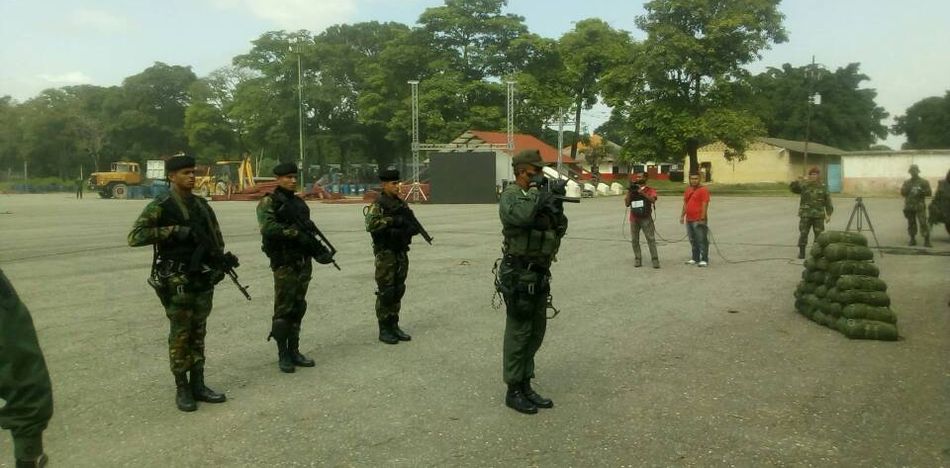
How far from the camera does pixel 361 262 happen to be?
42.4 feet

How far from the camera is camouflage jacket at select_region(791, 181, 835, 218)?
12789 millimetres

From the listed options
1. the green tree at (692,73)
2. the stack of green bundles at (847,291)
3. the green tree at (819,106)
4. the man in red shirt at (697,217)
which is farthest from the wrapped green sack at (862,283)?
the green tree at (819,106)

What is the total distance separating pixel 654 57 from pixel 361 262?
33.9 meters

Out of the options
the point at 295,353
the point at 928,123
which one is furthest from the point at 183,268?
the point at 928,123

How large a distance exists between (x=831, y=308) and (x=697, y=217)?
499cm

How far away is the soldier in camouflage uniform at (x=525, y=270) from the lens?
4.86 m

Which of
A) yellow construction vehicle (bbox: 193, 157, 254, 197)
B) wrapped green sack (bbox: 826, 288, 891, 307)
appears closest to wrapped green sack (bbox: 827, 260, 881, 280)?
wrapped green sack (bbox: 826, 288, 891, 307)

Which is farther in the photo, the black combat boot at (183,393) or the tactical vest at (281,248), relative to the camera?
the tactical vest at (281,248)

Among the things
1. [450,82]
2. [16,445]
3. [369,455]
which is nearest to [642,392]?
[369,455]

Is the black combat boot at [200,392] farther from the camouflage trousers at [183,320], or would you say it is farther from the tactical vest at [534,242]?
the tactical vest at [534,242]

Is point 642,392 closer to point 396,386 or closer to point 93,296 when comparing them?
point 396,386

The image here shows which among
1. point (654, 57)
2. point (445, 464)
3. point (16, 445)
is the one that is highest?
point (654, 57)

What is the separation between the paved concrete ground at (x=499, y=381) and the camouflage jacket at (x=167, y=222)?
1167 mm

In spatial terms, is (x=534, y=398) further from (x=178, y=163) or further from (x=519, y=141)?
(x=519, y=141)
